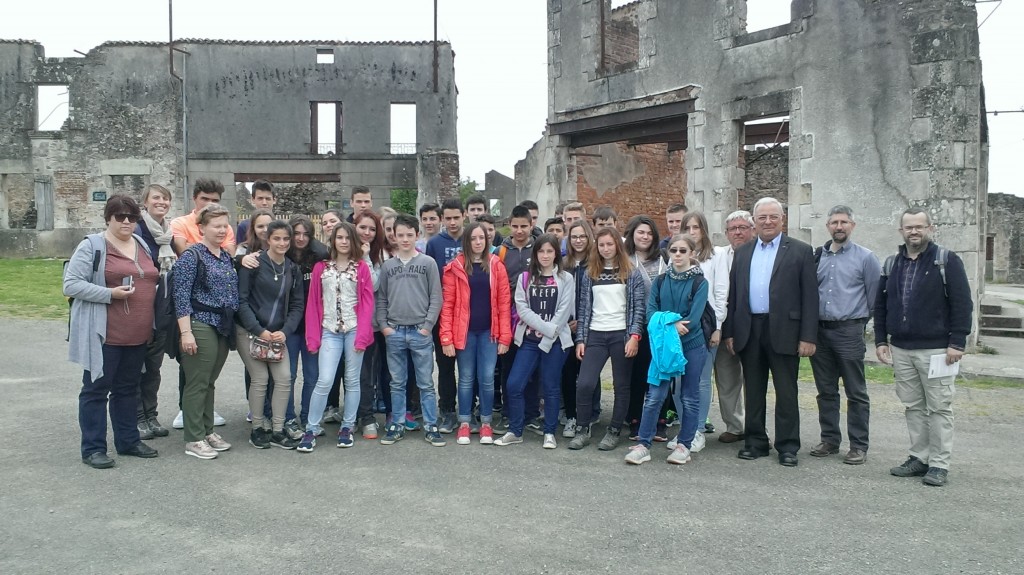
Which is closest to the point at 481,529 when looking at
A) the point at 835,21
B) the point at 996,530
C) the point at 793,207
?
the point at 996,530

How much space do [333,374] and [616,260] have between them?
2.40 meters

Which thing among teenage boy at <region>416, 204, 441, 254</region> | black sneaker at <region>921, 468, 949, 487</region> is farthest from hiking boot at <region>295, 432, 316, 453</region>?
black sneaker at <region>921, 468, 949, 487</region>

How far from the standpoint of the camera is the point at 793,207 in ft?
34.3

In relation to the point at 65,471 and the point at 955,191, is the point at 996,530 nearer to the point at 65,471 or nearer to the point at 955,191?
the point at 65,471

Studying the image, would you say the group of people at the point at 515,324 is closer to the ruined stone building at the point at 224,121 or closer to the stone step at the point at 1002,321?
the stone step at the point at 1002,321

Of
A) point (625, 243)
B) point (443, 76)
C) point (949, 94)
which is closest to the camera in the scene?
Result: point (625, 243)

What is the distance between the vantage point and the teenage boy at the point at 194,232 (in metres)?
5.86

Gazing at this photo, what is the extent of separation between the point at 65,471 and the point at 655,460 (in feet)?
13.5

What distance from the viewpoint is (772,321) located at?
213 inches

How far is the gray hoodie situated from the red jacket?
10 centimetres

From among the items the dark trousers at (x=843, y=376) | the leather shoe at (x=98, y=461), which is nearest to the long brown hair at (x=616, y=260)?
the dark trousers at (x=843, y=376)

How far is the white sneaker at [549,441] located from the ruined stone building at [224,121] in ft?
62.6

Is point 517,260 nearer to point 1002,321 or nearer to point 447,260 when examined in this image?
point 447,260

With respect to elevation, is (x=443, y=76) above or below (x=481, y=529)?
above
